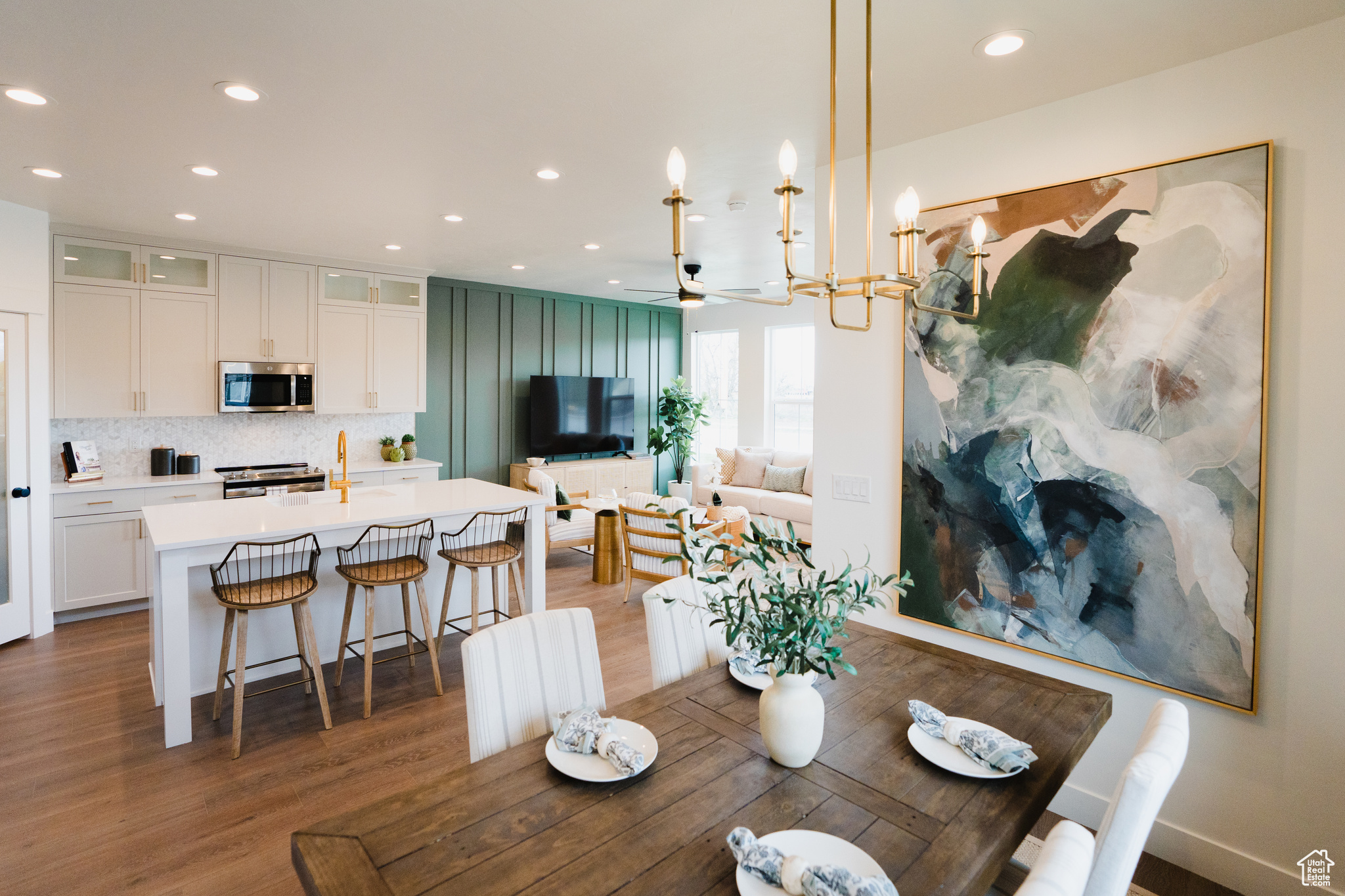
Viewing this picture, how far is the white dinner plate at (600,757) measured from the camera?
137 cm

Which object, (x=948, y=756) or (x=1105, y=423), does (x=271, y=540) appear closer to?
(x=948, y=756)

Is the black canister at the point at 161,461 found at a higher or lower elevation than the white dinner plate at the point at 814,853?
higher

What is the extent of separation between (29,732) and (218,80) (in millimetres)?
2943

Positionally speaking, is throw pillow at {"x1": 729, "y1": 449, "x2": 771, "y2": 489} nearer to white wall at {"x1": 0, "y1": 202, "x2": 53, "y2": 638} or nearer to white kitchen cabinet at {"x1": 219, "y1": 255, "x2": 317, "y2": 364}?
white kitchen cabinet at {"x1": 219, "y1": 255, "x2": 317, "y2": 364}

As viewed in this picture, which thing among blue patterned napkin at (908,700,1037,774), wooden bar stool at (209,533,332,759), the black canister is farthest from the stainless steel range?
blue patterned napkin at (908,700,1037,774)

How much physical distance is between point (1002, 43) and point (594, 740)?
91.1 inches

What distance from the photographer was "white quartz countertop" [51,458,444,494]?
442 cm

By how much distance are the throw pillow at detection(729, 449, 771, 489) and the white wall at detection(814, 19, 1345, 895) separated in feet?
15.9

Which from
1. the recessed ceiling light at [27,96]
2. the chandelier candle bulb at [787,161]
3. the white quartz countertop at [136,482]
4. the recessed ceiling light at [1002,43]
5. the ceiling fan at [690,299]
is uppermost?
the ceiling fan at [690,299]

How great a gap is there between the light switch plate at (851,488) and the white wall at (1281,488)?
103 cm

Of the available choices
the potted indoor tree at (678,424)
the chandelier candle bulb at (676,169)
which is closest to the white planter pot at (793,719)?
the chandelier candle bulb at (676,169)

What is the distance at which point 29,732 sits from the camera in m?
2.98

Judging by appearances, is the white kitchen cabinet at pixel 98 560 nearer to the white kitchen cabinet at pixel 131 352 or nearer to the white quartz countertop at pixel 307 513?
the white kitchen cabinet at pixel 131 352

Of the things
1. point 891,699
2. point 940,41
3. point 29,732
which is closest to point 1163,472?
point 891,699
